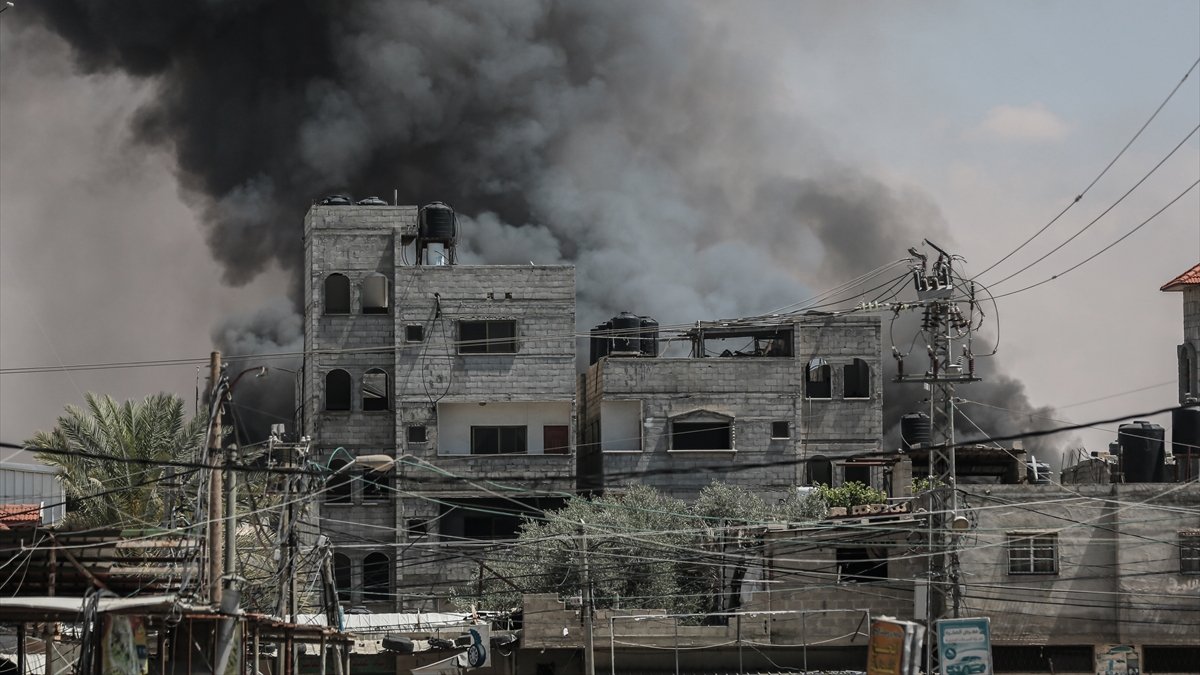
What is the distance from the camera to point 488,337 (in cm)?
7319

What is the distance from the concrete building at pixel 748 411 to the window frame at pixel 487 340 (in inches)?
161

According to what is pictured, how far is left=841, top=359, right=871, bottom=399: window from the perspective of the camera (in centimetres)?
7762

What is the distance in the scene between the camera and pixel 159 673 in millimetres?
32250

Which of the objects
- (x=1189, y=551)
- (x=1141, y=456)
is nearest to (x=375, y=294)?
(x=1141, y=456)

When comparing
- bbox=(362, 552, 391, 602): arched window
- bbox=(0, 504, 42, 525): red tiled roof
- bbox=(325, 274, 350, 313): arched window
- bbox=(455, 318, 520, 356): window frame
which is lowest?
bbox=(362, 552, 391, 602): arched window

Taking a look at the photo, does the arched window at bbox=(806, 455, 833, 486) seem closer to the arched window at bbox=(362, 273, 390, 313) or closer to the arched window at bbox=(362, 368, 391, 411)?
the arched window at bbox=(362, 368, 391, 411)

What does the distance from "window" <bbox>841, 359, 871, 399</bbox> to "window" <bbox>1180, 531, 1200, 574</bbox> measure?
2462cm

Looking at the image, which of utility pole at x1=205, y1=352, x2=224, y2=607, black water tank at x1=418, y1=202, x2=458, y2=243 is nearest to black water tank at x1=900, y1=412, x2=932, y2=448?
black water tank at x1=418, y1=202, x2=458, y2=243

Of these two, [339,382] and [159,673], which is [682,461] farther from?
[159,673]

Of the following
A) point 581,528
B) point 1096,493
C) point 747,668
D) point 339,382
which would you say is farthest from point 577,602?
point 339,382

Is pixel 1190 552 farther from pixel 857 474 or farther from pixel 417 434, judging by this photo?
pixel 417 434

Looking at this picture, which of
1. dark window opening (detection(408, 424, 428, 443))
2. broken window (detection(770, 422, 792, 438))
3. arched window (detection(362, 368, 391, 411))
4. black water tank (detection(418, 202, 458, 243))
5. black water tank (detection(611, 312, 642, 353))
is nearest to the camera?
dark window opening (detection(408, 424, 428, 443))

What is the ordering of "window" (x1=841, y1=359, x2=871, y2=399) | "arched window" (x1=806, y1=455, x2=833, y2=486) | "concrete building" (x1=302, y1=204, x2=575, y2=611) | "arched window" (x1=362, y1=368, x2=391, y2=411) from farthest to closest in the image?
"window" (x1=841, y1=359, x2=871, y2=399) < "arched window" (x1=806, y1=455, x2=833, y2=486) < "arched window" (x1=362, y1=368, x2=391, y2=411) < "concrete building" (x1=302, y1=204, x2=575, y2=611)

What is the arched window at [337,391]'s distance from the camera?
74250 mm
